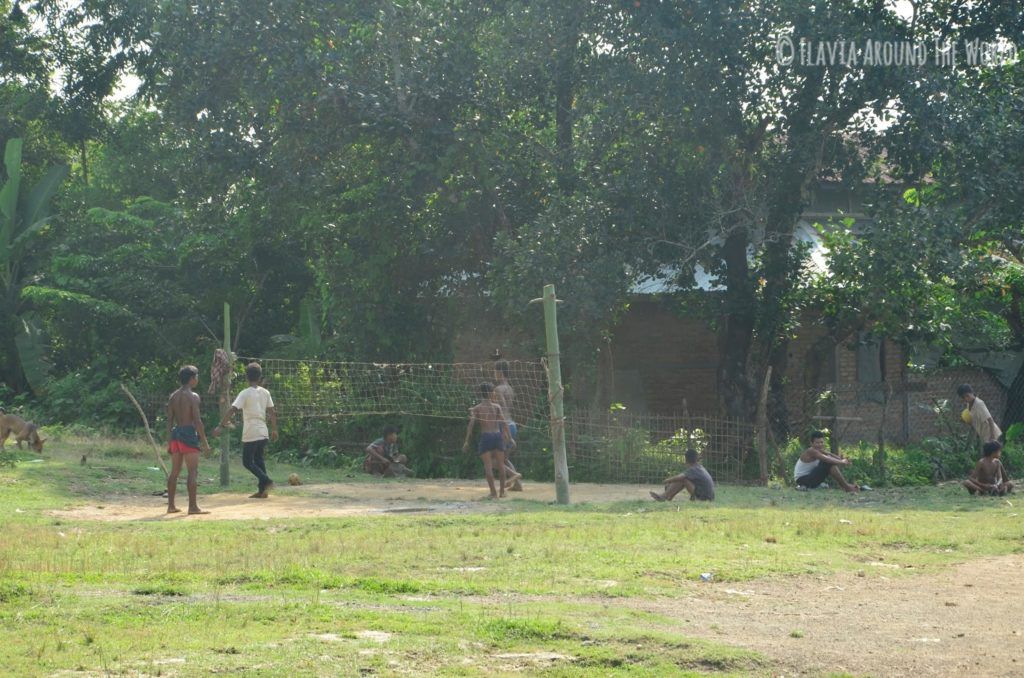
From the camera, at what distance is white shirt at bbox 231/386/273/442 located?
15391 millimetres

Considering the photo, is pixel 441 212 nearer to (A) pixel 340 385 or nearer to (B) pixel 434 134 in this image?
(B) pixel 434 134

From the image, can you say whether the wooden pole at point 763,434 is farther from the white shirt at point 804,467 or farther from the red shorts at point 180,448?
the red shorts at point 180,448

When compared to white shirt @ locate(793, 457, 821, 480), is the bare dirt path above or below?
below


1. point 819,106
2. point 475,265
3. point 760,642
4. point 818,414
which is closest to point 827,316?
point 818,414

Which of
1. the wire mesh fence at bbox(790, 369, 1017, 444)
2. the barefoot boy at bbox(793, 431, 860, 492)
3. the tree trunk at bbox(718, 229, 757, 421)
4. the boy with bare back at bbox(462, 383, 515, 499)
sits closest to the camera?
the boy with bare back at bbox(462, 383, 515, 499)

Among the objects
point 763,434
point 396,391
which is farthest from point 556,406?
point 396,391

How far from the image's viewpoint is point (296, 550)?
10500 millimetres

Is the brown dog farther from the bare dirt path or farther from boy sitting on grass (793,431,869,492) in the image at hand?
boy sitting on grass (793,431,869,492)

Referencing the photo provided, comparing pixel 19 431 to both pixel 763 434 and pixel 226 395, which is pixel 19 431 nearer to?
pixel 226 395

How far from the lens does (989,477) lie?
641 inches

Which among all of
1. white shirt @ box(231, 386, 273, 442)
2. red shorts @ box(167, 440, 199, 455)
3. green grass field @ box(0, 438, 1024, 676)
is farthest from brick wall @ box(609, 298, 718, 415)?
red shorts @ box(167, 440, 199, 455)

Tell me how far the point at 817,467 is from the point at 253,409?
7728 mm

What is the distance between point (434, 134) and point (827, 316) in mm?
7660

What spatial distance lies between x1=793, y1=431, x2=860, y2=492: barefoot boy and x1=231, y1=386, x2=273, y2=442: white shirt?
739 cm
